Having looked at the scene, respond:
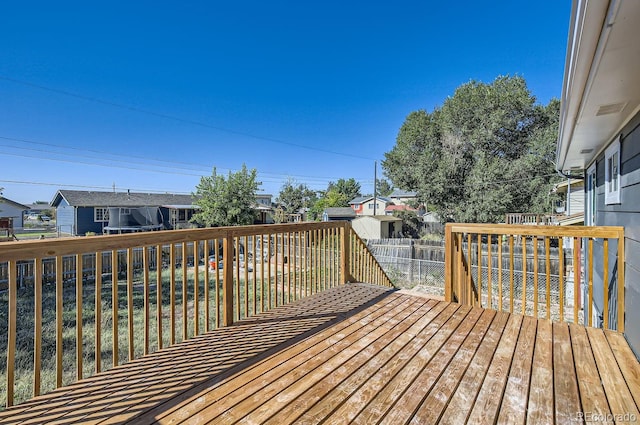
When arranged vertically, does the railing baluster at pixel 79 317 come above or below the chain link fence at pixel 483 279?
above

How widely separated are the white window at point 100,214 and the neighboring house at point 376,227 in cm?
1838

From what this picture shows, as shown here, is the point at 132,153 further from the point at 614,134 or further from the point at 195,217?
the point at 614,134

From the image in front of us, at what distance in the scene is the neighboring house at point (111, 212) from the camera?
19.2m

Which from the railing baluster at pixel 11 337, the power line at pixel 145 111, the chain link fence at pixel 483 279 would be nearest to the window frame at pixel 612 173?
the railing baluster at pixel 11 337

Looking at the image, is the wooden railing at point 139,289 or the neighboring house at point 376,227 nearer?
the wooden railing at point 139,289

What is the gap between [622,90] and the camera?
5.94ft

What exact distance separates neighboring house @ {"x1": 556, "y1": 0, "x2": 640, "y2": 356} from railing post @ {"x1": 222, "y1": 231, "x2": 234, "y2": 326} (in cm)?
263

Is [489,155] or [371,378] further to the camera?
[489,155]

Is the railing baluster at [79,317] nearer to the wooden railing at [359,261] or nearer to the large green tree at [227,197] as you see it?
the wooden railing at [359,261]

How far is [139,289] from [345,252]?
313 inches

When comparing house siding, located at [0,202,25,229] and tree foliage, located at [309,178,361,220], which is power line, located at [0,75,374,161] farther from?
house siding, located at [0,202,25,229]

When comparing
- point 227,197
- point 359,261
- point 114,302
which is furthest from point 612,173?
point 227,197

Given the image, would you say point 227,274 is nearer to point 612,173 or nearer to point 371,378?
point 371,378

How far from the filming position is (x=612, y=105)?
211cm
